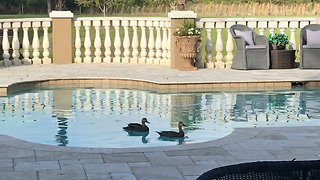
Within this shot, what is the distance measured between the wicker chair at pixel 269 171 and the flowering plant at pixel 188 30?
27.4ft

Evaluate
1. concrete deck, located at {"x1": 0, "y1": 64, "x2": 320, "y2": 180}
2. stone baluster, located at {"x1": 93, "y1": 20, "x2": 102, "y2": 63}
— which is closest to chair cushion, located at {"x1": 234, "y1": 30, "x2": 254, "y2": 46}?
stone baluster, located at {"x1": 93, "y1": 20, "x2": 102, "y2": 63}

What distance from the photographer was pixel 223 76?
10.4 m

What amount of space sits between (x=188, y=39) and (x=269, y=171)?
330 inches

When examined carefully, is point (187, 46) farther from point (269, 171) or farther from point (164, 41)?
point (269, 171)

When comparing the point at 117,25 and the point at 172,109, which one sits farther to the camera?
the point at 117,25

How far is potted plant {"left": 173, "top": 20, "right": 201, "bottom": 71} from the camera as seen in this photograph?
36.0 feet

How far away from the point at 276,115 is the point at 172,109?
137 centimetres

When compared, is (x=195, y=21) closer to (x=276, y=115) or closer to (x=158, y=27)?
(x=158, y=27)

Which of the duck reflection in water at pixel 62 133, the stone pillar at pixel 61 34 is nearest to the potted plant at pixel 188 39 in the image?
the stone pillar at pixel 61 34

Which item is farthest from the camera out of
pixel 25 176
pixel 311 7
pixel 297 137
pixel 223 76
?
pixel 311 7

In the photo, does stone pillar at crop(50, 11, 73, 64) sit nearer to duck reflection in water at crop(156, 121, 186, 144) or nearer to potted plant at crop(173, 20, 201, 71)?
potted plant at crop(173, 20, 201, 71)

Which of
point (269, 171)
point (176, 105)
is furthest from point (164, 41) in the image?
point (269, 171)

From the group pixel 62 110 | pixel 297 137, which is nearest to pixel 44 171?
pixel 297 137

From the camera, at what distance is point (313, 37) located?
11461 millimetres
